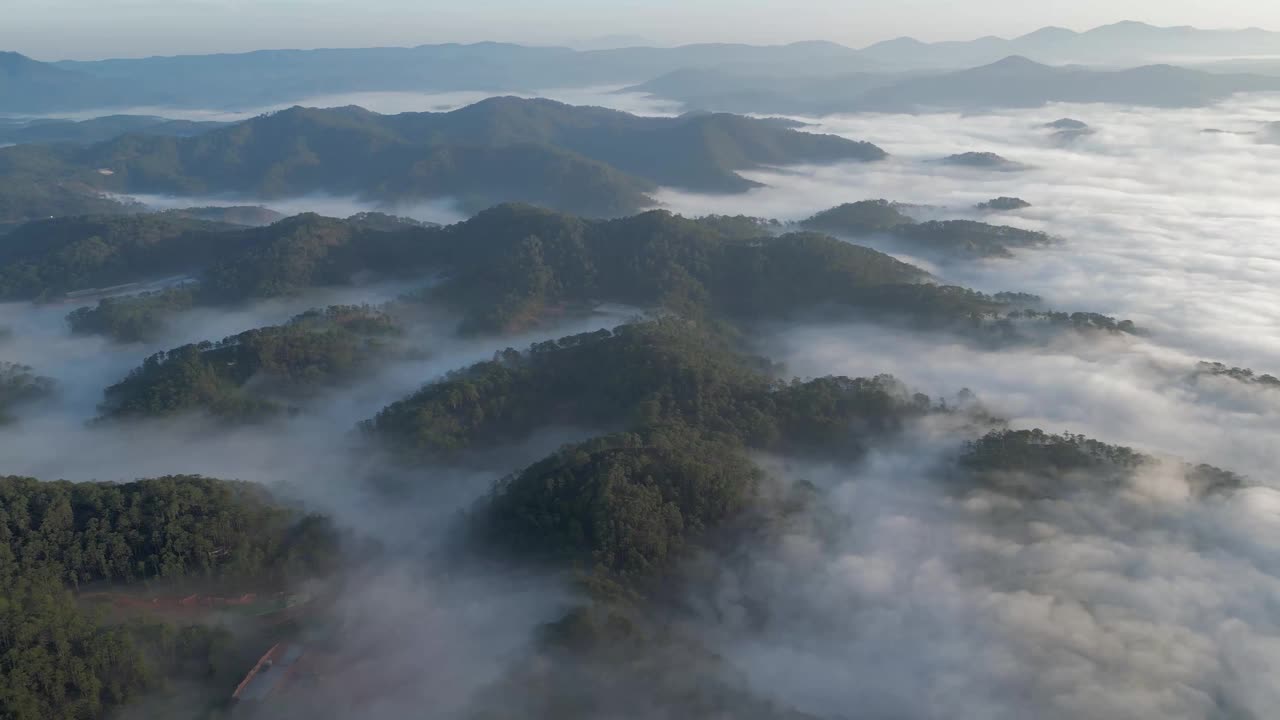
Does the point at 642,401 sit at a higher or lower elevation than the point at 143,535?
higher

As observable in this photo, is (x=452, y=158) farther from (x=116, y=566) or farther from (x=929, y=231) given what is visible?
(x=116, y=566)

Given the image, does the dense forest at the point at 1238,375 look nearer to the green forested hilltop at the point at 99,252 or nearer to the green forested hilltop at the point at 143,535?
the green forested hilltop at the point at 143,535

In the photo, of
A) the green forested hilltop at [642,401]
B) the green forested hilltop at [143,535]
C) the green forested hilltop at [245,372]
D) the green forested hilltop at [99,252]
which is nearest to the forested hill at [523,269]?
the green forested hilltop at [99,252]

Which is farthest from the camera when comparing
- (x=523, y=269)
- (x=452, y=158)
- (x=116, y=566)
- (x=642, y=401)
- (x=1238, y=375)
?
(x=452, y=158)

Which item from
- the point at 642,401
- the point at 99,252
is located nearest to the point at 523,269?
the point at 642,401

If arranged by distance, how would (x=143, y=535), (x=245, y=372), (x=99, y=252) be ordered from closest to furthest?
(x=143, y=535)
(x=245, y=372)
(x=99, y=252)

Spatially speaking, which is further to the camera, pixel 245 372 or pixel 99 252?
pixel 99 252

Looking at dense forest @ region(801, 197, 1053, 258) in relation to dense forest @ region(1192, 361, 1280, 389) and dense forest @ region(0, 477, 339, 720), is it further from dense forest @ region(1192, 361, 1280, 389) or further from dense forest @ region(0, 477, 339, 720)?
dense forest @ region(0, 477, 339, 720)
